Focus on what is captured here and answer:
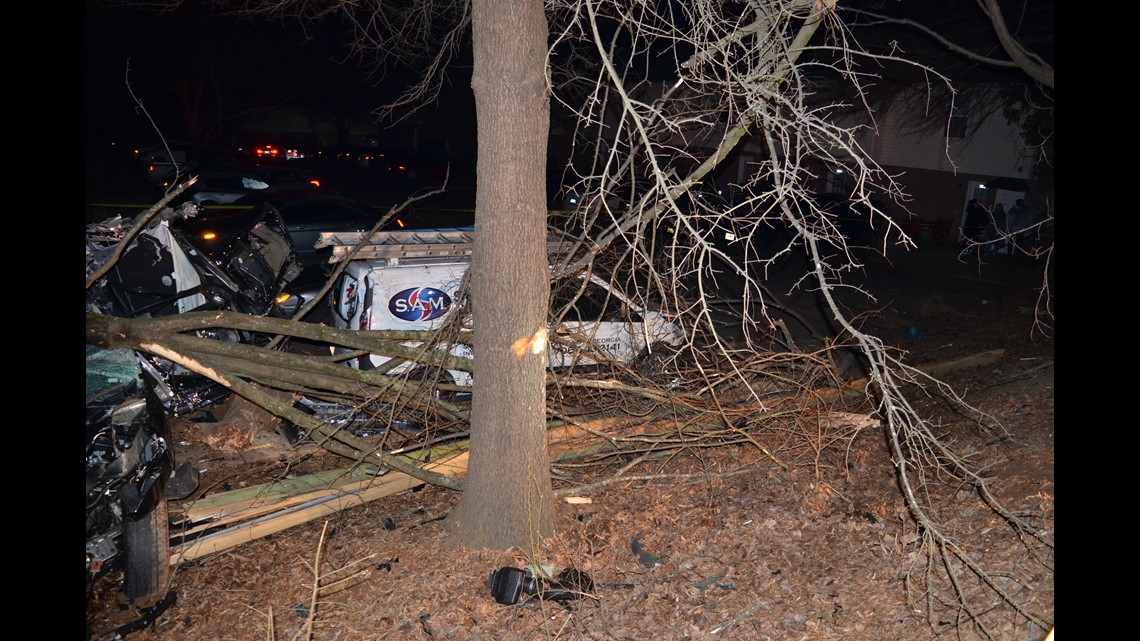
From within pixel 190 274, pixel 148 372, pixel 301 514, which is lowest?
pixel 301 514

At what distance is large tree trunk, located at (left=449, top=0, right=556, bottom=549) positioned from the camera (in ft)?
16.3

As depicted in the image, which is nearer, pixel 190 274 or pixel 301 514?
pixel 301 514

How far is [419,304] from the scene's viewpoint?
7.95 m

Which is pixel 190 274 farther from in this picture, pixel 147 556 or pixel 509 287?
pixel 509 287

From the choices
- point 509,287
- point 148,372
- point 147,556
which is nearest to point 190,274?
point 148,372

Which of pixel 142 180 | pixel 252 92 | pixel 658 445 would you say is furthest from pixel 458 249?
pixel 252 92

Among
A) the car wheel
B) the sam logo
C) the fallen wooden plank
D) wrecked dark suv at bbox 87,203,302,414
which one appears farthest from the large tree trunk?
wrecked dark suv at bbox 87,203,302,414

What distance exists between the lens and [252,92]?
3897cm

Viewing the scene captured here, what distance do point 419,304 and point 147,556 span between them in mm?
3567

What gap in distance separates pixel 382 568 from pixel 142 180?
32628 mm

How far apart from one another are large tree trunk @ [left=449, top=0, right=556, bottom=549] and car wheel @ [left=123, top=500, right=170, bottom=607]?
1886mm

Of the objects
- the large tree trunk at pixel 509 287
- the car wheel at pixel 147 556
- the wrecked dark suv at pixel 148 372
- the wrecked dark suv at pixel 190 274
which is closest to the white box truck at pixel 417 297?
the wrecked dark suv at pixel 190 274

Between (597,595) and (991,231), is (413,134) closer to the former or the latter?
(991,231)

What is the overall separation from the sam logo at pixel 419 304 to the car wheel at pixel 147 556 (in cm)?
320
